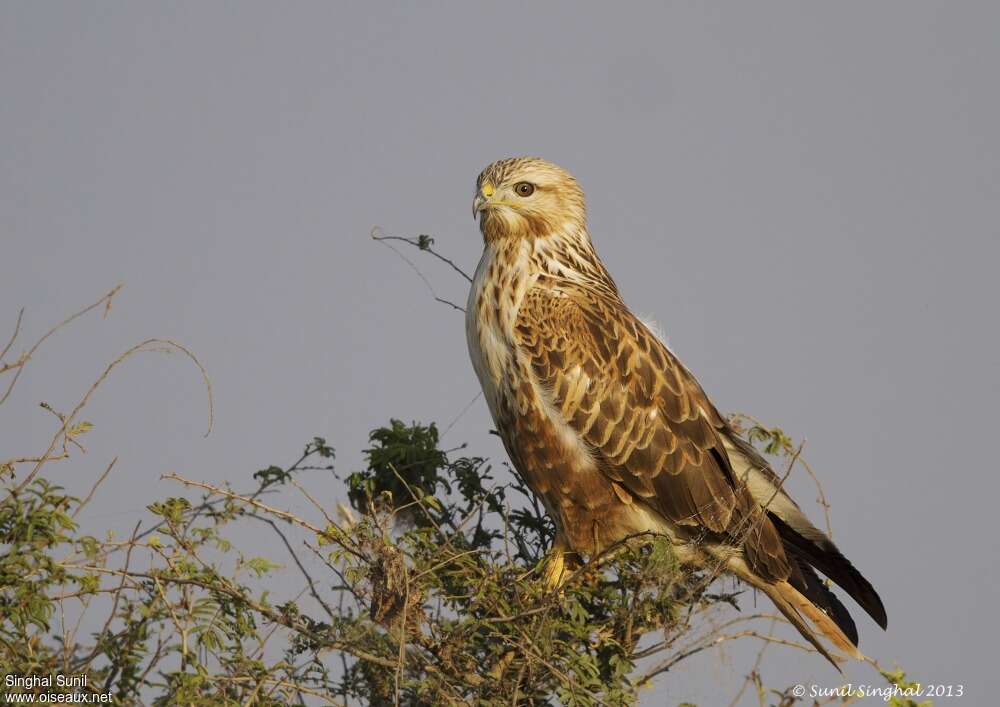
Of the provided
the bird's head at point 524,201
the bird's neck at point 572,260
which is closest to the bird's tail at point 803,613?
the bird's neck at point 572,260

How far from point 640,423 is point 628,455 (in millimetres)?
155

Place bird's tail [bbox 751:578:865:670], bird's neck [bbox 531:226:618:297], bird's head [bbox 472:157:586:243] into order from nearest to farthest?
bird's tail [bbox 751:578:865:670], bird's neck [bbox 531:226:618:297], bird's head [bbox 472:157:586:243]

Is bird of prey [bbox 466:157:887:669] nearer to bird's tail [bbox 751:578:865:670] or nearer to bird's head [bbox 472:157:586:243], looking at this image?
bird's tail [bbox 751:578:865:670]

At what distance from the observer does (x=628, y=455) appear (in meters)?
5.23

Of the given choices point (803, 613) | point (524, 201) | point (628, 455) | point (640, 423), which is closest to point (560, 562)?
point (628, 455)

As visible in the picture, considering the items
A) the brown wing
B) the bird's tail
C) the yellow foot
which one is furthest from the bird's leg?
the bird's tail

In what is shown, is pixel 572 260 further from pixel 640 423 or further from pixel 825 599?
pixel 825 599

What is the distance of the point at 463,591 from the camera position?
4.56 metres

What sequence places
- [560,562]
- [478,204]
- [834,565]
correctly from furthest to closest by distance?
[478,204]
[834,565]
[560,562]

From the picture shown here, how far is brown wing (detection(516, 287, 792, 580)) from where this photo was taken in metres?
5.21

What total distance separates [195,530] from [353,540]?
548mm

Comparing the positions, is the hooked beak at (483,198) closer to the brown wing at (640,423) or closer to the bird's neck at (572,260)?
the bird's neck at (572,260)

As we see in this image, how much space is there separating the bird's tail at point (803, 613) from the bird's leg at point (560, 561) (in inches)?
31.5

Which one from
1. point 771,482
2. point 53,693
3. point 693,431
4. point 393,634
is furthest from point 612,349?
point 53,693
